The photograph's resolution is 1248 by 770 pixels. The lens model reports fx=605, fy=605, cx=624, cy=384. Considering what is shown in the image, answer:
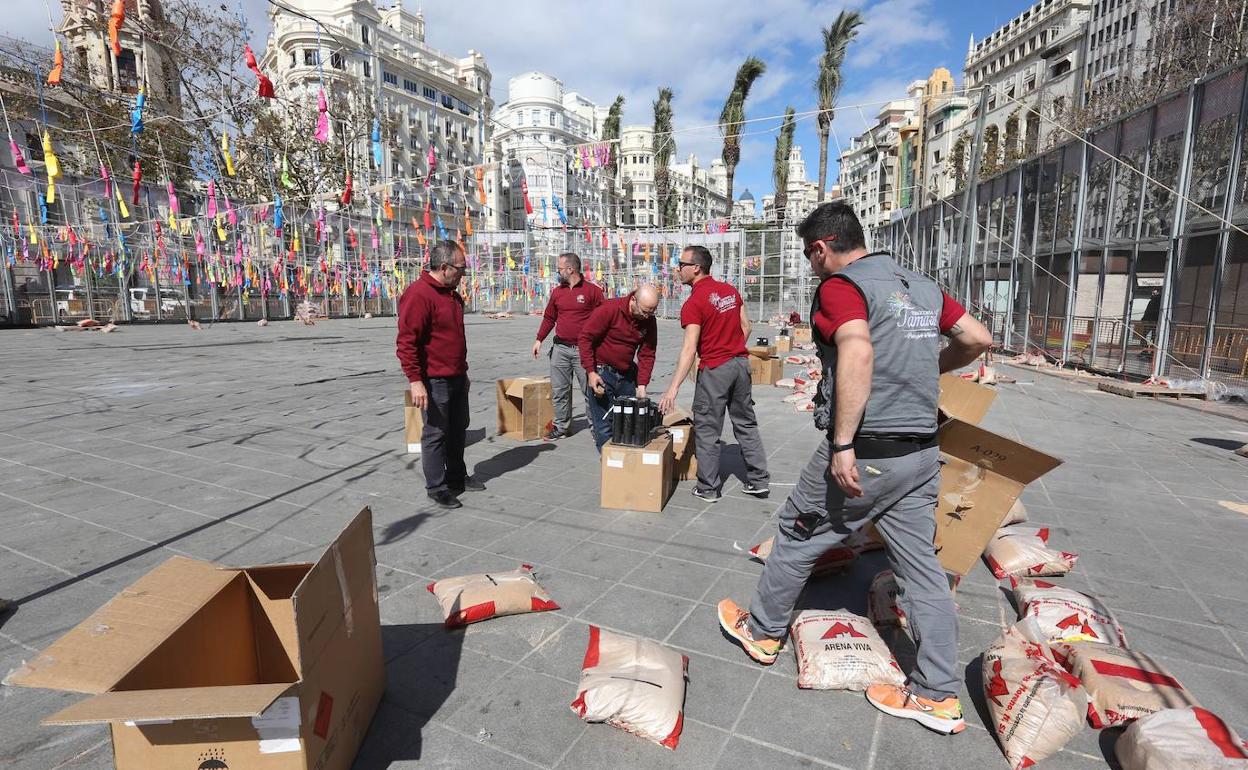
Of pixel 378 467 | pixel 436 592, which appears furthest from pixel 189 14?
pixel 436 592

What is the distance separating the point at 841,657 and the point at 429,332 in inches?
132

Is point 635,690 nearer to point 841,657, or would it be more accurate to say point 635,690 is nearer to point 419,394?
point 841,657

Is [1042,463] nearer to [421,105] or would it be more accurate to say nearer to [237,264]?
[237,264]

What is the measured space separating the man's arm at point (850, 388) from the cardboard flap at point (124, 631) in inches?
83.0

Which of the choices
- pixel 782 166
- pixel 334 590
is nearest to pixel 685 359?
pixel 334 590

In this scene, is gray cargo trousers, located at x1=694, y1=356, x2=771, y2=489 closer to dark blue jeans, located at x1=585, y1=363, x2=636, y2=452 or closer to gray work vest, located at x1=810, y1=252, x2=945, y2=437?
dark blue jeans, located at x1=585, y1=363, x2=636, y2=452

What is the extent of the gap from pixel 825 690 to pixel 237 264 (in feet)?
99.2

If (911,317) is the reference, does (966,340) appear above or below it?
→ below

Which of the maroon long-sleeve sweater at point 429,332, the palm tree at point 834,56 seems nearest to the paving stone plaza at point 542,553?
the maroon long-sleeve sweater at point 429,332

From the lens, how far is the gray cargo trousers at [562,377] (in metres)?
6.65

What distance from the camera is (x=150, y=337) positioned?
18.0 meters

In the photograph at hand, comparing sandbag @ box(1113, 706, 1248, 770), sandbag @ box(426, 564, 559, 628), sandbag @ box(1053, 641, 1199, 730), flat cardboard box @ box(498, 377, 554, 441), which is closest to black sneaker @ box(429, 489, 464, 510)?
sandbag @ box(426, 564, 559, 628)

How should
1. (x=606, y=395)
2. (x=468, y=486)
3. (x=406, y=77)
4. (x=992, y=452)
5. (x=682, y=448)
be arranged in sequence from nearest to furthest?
(x=992, y=452), (x=468, y=486), (x=682, y=448), (x=606, y=395), (x=406, y=77)

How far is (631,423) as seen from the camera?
4.54 metres
